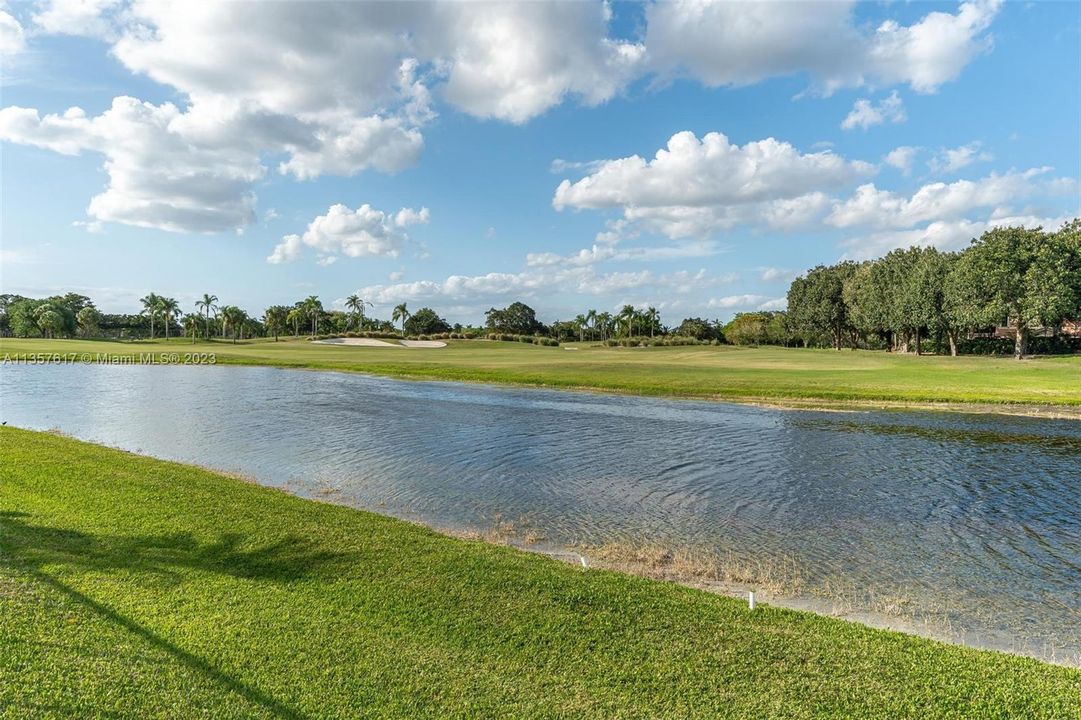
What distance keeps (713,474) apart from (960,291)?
65.1 meters

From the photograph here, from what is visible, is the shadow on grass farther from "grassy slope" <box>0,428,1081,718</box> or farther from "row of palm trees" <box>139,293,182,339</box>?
"row of palm trees" <box>139,293,182,339</box>

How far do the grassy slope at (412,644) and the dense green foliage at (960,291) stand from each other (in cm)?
7045

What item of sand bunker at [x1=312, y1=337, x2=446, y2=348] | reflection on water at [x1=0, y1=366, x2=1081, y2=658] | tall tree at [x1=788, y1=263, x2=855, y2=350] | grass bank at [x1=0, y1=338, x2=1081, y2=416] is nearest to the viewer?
reflection on water at [x1=0, y1=366, x2=1081, y2=658]

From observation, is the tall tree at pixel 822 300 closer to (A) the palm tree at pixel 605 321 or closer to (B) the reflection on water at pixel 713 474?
(A) the palm tree at pixel 605 321

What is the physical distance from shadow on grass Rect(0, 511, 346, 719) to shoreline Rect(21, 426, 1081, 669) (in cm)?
301

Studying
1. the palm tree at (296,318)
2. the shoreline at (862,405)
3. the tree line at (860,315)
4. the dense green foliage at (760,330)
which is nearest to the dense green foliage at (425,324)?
the tree line at (860,315)

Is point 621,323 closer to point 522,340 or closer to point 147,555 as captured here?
point 522,340

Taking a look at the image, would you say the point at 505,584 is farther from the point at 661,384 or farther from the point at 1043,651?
the point at 661,384

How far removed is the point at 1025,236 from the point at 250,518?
7947cm

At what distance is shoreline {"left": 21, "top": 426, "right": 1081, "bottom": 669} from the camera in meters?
6.48

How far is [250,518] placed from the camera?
8.91m

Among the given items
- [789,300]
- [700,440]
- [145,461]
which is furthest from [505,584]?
[789,300]

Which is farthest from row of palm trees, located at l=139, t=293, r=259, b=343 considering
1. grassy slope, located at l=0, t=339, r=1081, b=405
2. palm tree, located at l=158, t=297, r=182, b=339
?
grassy slope, located at l=0, t=339, r=1081, b=405

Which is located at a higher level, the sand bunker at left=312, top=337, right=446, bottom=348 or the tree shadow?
the sand bunker at left=312, top=337, right=446, bottom=348
